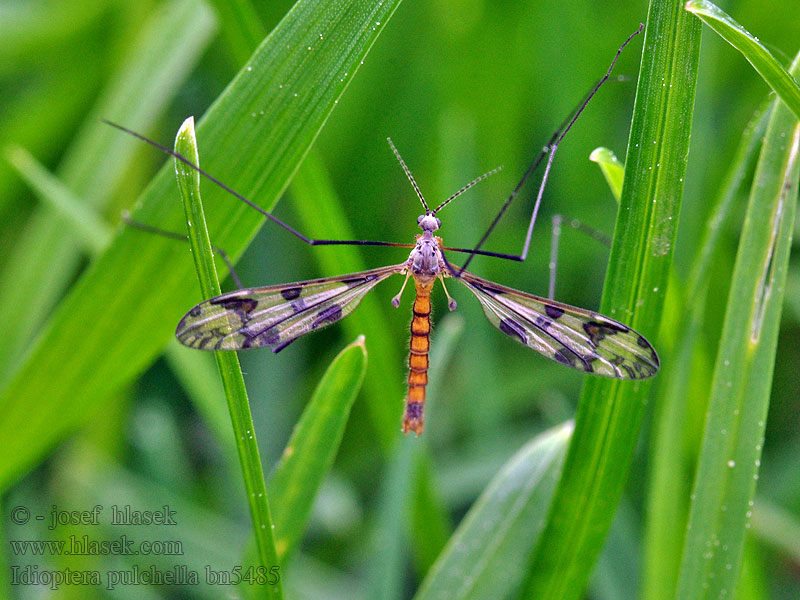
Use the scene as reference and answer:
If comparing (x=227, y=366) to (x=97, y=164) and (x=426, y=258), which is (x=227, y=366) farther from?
(x=97, y=164)

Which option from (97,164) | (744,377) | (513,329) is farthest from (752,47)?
(97,164)

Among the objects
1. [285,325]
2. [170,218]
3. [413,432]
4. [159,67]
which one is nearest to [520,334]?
[413,432]

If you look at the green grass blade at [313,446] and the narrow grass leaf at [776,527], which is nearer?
the green grass blade at [313,446]

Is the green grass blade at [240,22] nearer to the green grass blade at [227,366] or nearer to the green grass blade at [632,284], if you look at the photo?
the green grass blade at [227,366]

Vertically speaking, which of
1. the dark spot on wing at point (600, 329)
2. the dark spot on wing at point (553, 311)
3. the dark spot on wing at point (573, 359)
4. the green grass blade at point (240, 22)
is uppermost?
the green grass blade at point (240, 22)

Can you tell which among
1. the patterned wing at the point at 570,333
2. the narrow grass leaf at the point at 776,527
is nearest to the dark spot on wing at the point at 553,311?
the patterned wing at the point at 570,333

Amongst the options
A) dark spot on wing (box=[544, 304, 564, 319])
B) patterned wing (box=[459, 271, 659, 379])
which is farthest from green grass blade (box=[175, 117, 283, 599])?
dark spot on wing (box=[544, 304, 564, 319])

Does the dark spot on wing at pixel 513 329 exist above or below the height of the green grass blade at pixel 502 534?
above

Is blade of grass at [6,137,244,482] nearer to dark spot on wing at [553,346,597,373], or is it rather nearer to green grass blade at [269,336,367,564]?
green grass blade at [269,336,367,564]
